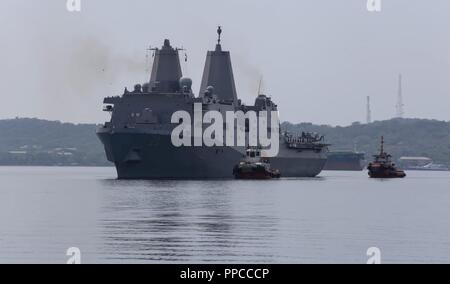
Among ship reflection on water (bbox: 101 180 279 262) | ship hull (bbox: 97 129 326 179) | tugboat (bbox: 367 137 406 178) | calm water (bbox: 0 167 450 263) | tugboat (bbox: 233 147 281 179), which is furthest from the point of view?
tugboat (bbox: 367 137 406 178)

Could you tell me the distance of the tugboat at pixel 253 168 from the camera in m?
112

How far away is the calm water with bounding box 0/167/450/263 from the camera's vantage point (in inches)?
1568

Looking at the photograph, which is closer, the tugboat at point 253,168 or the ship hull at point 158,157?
the ship hull at point 158,157

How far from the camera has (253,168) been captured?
112562mm

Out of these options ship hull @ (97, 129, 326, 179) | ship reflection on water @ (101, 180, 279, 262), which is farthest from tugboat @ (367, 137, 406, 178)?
ship reflection on water @ (101, 180, 279, 262)

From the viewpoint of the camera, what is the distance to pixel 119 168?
10925cm

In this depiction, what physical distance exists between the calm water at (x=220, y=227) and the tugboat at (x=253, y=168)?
29153 mm

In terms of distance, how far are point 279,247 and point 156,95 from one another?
66487 millimetres

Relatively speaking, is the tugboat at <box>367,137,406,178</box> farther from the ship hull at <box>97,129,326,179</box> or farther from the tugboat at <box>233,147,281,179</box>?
the ship hull at <box>97,129,326,179</box>

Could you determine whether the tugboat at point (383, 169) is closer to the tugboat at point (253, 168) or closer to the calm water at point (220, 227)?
the tugboat at point (253, 168)

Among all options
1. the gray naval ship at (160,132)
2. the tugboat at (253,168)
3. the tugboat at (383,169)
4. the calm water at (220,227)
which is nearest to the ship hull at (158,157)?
the gray naval ship at (160,132)

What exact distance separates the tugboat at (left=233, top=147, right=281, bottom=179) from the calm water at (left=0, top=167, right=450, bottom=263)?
95.6 ft

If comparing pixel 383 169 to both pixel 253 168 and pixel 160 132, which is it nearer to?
pixel 253 168
